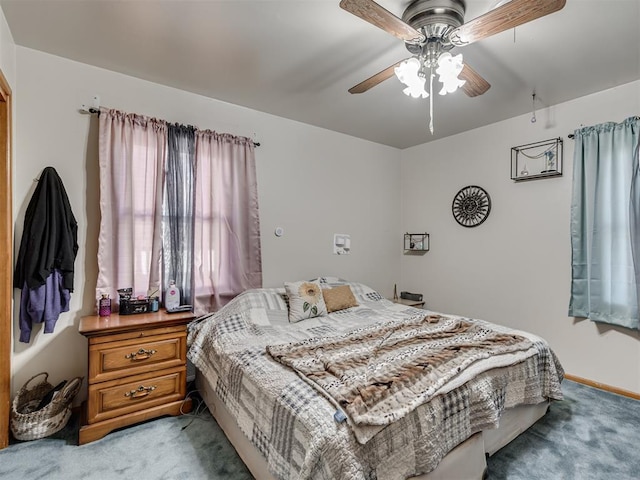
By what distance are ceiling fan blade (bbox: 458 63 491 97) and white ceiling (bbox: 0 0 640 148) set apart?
0.97 ft

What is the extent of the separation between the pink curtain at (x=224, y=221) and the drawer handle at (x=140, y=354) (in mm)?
577

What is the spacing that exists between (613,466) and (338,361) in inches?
66.3

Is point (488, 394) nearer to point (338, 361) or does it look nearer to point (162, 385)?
point (338, 361)

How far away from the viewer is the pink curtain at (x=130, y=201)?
2363 millimetres

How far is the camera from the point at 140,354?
7.09 feet

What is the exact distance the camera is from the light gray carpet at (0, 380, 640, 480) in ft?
5.68

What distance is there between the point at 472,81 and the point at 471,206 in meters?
2.01

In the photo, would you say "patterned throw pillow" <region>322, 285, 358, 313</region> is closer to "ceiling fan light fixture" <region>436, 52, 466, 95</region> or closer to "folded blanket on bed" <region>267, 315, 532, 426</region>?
"folded blanket on bed" <region>267, 315, 532, 426</region>

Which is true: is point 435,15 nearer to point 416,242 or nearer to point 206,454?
point 206,454

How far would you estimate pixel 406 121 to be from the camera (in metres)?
3.44

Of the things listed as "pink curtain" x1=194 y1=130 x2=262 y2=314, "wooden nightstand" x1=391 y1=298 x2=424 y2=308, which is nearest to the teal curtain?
"wooden nightstand" x1=391 y1=298 x2=424 y2=308

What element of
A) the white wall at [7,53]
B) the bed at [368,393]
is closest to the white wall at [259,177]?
the white wall at [7,53]

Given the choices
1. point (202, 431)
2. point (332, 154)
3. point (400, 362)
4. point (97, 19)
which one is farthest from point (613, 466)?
point (97, 19)

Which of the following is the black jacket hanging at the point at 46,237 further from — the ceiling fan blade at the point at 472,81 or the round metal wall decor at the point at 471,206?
the round metal wall decor at the point at 471,206
